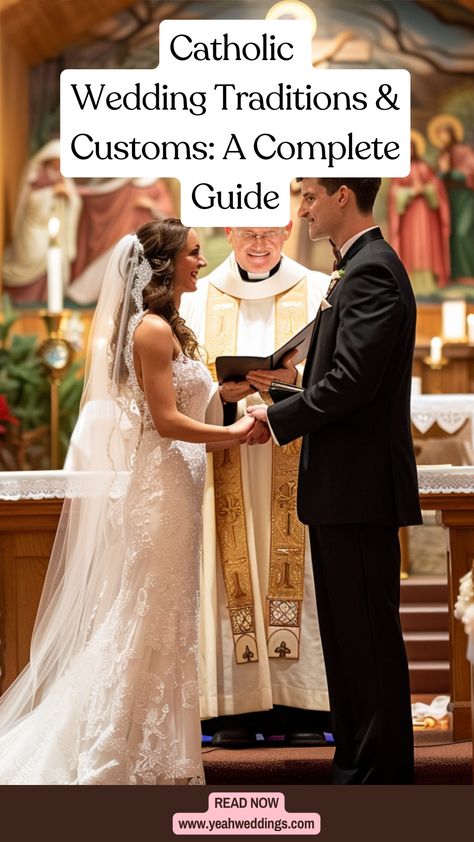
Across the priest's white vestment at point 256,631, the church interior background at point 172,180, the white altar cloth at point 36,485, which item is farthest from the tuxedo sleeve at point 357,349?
the church interior background at point 172,180

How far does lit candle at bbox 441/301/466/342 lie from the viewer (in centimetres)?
901

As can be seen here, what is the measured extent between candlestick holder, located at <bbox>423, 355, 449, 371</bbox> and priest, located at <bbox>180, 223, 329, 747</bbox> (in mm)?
4242

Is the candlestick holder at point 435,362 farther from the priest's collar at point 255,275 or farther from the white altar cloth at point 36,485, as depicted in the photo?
the white altar cloth at point 36,485

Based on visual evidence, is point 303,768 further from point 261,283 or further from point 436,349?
point 436,349

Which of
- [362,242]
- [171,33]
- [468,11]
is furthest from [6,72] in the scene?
[362,242]

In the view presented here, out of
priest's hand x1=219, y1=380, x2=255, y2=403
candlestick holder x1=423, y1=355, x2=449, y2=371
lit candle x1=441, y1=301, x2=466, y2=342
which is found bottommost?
priest's hand x1=219, y1=380, x2=255, y2=403

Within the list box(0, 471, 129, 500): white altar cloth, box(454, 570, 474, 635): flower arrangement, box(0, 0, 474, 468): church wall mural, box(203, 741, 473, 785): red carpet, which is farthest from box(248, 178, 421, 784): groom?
box(0, 0, 474, 468): church wall mural

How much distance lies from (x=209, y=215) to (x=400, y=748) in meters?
1.86

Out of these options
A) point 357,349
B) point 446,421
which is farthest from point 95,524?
point 446,421

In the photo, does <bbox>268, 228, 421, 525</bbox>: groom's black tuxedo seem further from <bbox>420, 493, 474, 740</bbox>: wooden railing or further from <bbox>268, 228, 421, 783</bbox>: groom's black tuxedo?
<bbox>420, 493, 474, 740</bbox>: wooden railing

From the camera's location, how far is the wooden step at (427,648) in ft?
20.6

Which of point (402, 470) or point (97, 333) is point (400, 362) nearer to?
point (402, 470)

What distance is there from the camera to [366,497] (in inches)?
150

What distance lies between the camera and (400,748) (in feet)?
12.5
